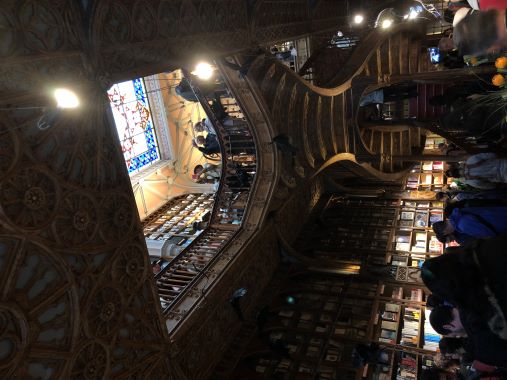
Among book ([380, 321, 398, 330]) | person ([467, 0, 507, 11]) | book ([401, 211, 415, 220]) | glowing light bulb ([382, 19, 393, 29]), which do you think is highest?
glowing light bulb ([382, 19, 393, 29])

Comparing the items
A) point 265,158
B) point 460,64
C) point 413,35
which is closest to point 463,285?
point 265,158

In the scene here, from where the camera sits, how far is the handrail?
629cm

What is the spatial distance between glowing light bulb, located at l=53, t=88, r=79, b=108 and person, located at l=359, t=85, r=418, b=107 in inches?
337

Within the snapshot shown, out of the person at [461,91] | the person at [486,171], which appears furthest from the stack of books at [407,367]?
the person at [461,91]

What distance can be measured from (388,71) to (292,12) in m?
4.64

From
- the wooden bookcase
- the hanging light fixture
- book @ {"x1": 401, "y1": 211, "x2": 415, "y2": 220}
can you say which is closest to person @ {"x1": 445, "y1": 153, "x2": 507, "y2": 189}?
the wooden bookcase

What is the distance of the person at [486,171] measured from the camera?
500 centimetres

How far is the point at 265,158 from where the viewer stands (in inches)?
288

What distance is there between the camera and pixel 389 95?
10.5m

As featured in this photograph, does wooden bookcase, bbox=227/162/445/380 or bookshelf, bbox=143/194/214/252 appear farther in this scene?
bookshelf, bbox=143/194/214/252

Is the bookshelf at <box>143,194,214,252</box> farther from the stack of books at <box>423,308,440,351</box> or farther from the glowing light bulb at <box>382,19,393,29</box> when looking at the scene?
the glowing light bulb at <box>382,19,393,29</box>

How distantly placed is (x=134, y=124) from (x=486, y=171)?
10.5 m

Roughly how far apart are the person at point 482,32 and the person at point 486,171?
235 cm

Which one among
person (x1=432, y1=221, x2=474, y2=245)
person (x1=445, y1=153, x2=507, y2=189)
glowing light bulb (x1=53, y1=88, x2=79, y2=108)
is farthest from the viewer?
person (x1=445, y1=153, x2=507, y2=189)
